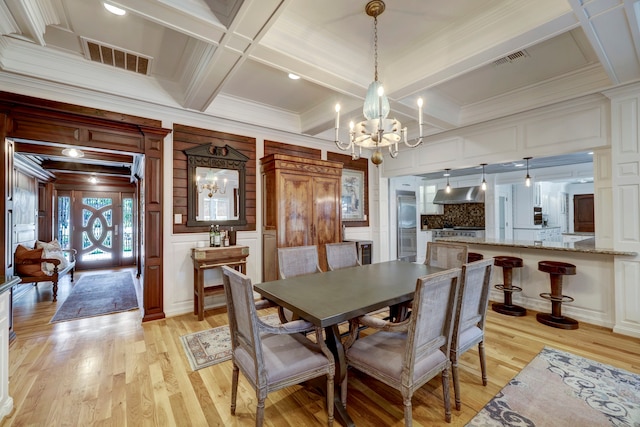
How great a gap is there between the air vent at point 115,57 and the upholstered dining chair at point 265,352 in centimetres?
280

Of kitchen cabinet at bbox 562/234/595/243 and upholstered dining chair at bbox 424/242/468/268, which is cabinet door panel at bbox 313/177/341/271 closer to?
upholstered dining chair at bbox 424/242/468/268

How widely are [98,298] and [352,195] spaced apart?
15.9ft

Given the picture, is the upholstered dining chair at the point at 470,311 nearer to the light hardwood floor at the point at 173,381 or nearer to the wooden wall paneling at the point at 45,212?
the light hardwood floor at the point at 173,381

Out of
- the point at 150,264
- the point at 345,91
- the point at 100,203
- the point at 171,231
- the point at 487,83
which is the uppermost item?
the point at 487,83

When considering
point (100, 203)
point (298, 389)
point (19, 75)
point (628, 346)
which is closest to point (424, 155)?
point (628, 346)

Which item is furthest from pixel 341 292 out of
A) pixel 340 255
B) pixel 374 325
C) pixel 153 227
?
pixel 153 227

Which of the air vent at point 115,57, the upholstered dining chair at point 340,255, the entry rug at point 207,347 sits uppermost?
the air vent at point 115,57

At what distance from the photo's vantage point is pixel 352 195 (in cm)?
577

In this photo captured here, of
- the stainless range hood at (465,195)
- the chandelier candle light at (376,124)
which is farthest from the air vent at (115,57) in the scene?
the stainless range hood at (465,195)

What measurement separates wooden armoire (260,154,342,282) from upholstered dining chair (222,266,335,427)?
229 centimetres

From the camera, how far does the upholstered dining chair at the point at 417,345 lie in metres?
1.51

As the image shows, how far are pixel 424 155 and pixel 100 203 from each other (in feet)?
27.1

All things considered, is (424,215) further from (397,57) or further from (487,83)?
(397,57)

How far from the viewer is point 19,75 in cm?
285
